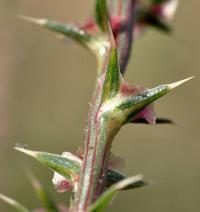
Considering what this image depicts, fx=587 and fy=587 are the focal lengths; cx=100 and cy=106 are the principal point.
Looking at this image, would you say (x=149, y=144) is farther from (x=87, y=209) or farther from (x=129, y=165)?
(x=87, y=209)

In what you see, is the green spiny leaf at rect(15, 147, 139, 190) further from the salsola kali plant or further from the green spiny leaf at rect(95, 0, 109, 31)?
the green spiny leaf at rect(95, 0, 109, 31)

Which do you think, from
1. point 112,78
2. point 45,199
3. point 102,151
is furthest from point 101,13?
point 45,199

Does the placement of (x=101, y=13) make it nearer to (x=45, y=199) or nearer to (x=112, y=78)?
(x=112, y=78)

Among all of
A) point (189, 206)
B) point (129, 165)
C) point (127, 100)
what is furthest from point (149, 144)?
point (127, 100)

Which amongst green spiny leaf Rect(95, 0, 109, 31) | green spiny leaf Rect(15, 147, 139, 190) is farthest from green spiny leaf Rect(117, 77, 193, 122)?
green spiny leaf Rect(95, 0, 109, 31)

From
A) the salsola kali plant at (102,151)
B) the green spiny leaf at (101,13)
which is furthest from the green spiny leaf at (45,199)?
the green spiny leaf at (101,13)

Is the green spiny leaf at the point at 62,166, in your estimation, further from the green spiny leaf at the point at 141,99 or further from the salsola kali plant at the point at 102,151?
the green spiny leaf at the point at 141,99
